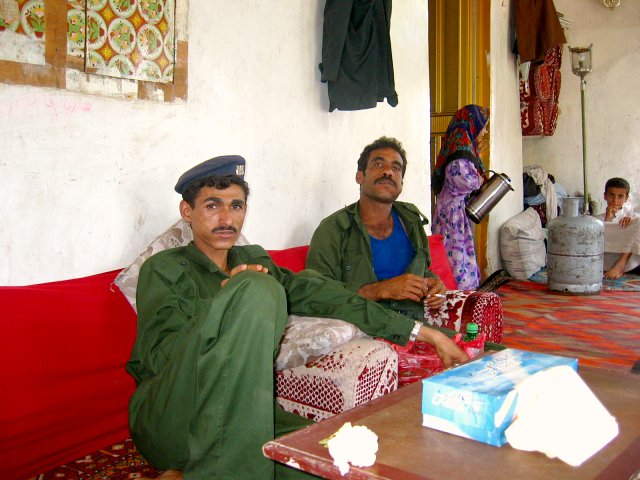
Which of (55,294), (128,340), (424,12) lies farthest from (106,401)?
Answer: (424,12)

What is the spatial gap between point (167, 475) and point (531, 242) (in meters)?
5.41

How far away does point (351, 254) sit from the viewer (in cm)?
289

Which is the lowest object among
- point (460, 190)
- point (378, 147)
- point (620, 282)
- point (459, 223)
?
point (620, 282)

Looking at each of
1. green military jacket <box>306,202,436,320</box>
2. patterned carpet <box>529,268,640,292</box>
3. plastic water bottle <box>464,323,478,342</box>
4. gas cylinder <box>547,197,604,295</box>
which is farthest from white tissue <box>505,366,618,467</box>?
patterned carpet <box>529,268,640,292</box>

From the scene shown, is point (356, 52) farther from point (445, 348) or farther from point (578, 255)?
point (578, 255)

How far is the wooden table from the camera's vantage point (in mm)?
1118

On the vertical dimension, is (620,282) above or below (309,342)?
below

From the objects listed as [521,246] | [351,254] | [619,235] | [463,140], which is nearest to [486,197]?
[463,140]

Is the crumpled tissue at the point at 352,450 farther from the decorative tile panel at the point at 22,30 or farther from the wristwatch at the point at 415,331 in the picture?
the decorative tile panel at the point at 22,30

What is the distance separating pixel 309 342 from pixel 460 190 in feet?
10.1

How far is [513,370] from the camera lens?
1.44m

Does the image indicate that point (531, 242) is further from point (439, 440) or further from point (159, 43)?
point (439, 440)

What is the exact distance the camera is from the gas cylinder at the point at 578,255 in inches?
217

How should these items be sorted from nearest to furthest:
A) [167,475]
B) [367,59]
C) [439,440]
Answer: [439,440] → [167,475] → [367,59]
